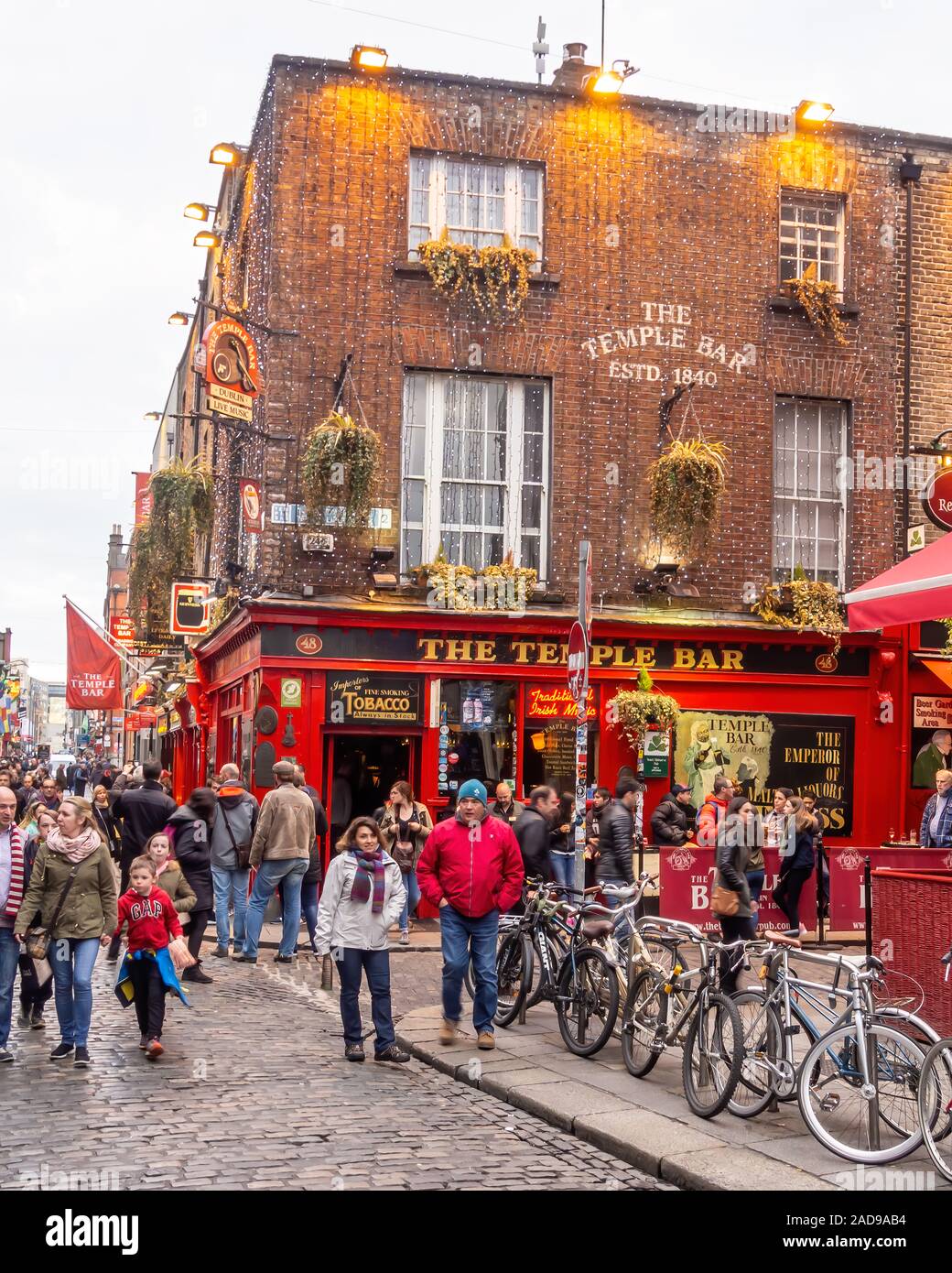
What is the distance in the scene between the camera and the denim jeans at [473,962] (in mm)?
10922

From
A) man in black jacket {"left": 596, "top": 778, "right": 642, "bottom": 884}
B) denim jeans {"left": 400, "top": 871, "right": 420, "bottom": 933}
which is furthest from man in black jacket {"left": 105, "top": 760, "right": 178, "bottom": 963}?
man in black jacket {"left": 596, "top": 778, "right": 642, "bottom": 884}

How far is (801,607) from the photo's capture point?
20.7 m

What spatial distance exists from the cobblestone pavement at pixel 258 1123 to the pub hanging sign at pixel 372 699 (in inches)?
314

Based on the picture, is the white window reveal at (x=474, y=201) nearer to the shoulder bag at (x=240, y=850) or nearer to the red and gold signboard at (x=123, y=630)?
the shoulder bag at (x=240, y=850)

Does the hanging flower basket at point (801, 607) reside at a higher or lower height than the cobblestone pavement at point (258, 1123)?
higher

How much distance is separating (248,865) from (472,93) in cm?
1126

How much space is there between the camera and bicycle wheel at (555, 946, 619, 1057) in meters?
10.2

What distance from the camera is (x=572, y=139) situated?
20609mm

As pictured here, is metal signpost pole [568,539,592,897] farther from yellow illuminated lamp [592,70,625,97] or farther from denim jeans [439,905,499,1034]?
yellow illuminated lamp [592,70,625,97]

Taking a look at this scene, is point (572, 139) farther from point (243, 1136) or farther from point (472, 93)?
point (243, 1136)

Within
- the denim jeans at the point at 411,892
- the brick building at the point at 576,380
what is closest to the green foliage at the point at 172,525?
the brick building at the point at 576,380

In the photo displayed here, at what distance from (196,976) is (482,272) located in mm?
10769

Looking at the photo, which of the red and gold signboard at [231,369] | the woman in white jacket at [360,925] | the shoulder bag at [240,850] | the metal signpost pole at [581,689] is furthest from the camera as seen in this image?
the red and gold signboard at [231,369]

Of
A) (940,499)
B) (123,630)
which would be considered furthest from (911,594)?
(123,630)
